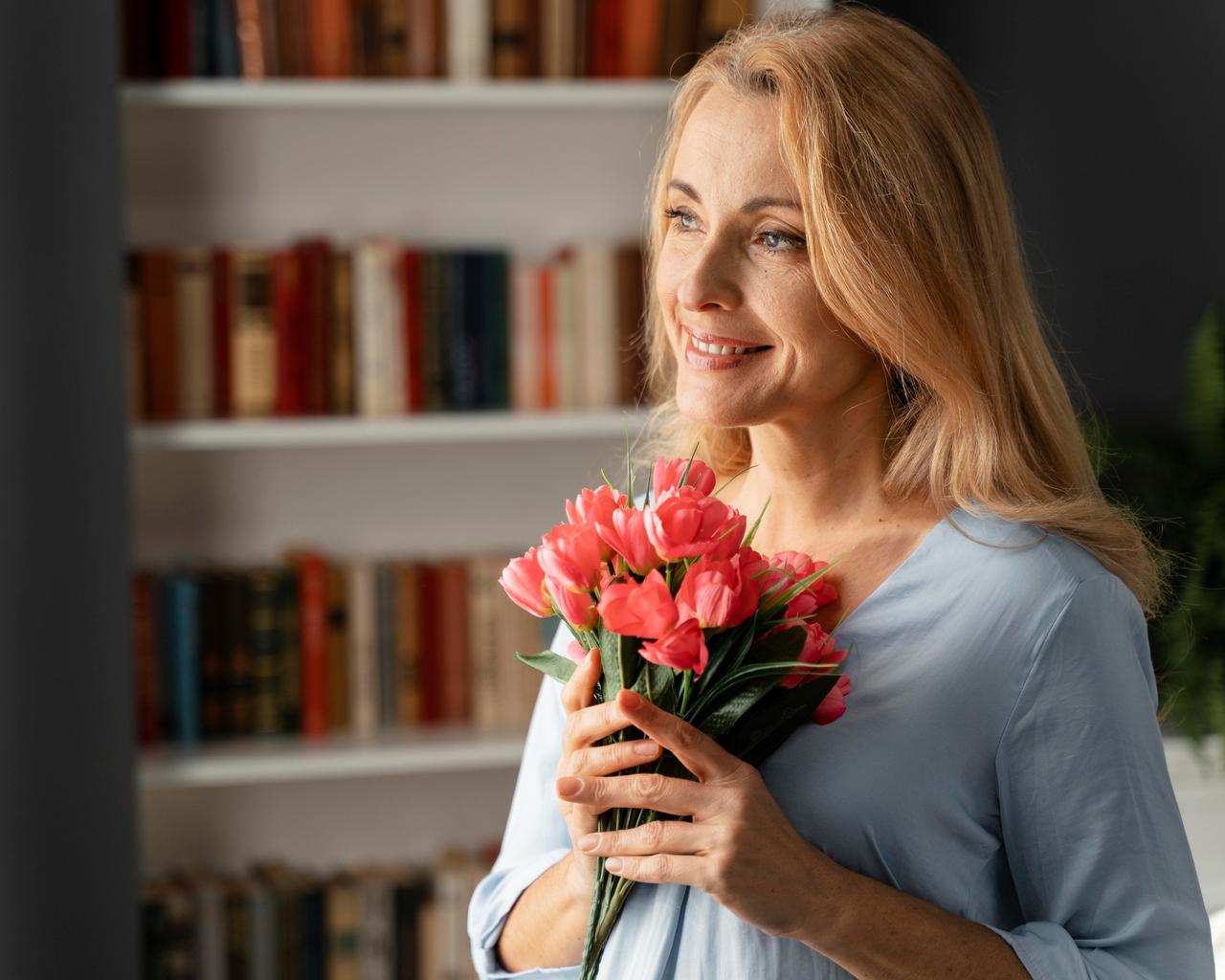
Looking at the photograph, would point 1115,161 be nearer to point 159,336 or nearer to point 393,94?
point 393,94

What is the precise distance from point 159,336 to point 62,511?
0.37 meters

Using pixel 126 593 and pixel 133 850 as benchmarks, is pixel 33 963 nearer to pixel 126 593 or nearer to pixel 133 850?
pixel 133 850

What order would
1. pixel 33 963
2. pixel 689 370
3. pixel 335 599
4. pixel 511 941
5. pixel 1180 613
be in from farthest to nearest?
1. pixel 335 599
2. pixel 33 963
3. pixel 1180 613
4. pixel 511 941
5. pixel 689 370

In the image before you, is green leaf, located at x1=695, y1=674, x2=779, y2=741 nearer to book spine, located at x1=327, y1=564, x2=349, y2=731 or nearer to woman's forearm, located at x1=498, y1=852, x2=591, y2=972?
woman's forearm, located at x1=498, y1=852, x2=591, y2=972

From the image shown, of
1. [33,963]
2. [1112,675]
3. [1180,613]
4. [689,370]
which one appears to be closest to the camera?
[1112,675]

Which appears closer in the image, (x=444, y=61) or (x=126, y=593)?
(x=126, y=593)

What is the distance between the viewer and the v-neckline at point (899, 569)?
1.13m

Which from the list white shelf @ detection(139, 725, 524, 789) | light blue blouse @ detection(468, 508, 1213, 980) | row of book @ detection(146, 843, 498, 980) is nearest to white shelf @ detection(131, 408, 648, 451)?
white shelf @ detection(139, 725, 524, 789)

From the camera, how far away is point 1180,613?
84.0 inches

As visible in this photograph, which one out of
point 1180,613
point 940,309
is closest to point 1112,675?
point 940,309

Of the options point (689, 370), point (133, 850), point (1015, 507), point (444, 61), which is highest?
point (444, 61)

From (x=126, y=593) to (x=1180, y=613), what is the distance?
1.73 meters

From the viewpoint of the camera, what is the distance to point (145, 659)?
8.13 feet

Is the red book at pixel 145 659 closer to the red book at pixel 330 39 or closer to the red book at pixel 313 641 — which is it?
the red book at pixel 313 641
